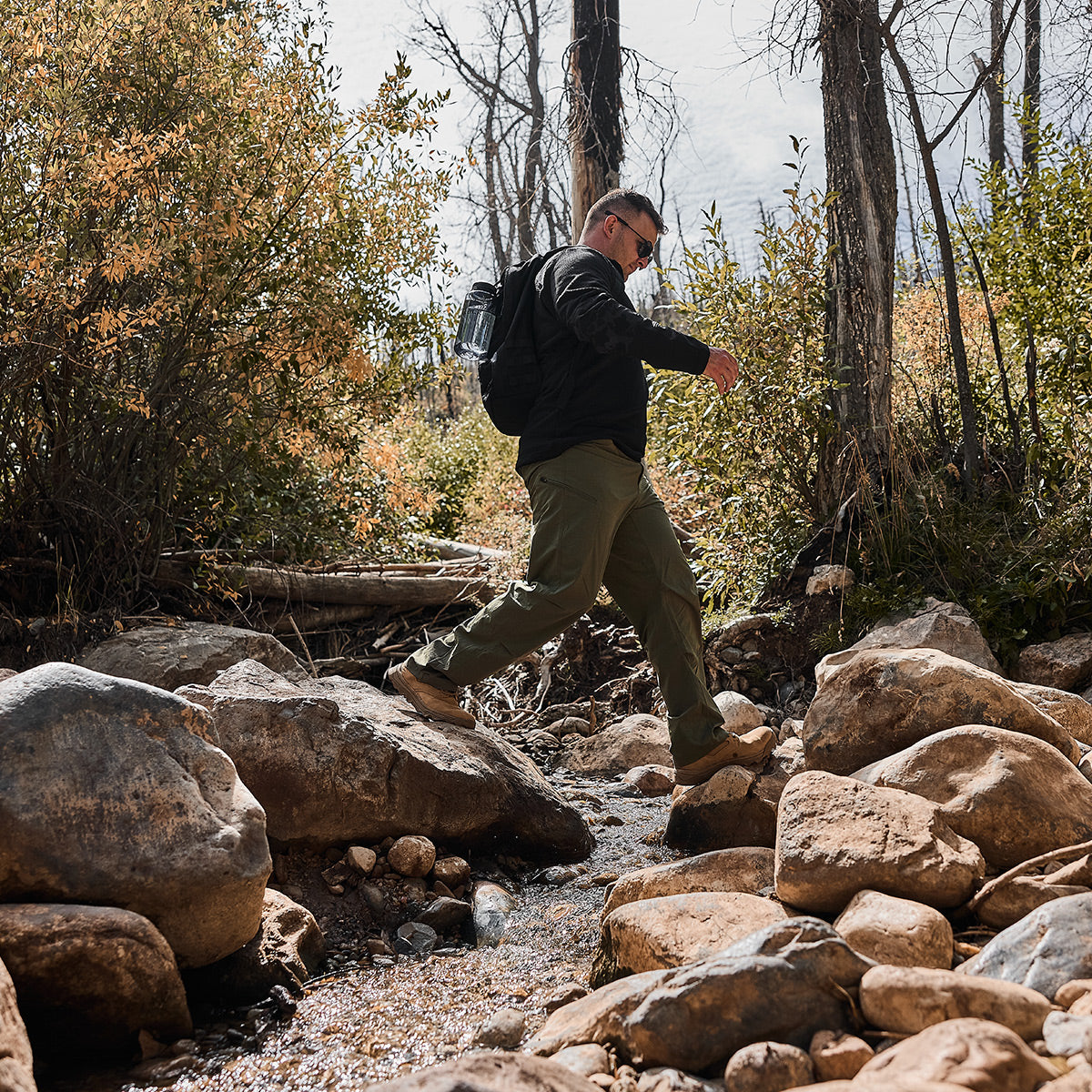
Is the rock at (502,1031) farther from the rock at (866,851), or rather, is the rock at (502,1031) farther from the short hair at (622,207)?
the short hair at (622,207)

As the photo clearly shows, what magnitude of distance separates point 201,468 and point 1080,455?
470cm

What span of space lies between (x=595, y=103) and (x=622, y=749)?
Result: 519 centimetres

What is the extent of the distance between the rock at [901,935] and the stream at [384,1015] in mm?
752

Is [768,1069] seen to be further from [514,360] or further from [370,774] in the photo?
[514,360]

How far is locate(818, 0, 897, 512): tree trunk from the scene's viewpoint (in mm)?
5688

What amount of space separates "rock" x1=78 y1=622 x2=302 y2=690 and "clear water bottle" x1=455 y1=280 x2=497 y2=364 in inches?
67.1

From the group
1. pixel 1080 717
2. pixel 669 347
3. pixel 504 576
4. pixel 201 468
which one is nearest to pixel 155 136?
pixel 201 468

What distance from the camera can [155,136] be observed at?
4.68 meters

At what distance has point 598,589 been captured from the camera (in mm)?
3498

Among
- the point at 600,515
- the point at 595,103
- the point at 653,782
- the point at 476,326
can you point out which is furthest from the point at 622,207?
the point at 595,103

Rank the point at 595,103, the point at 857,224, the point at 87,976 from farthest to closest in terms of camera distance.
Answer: the point at 595,103 < the point at 857,224 < the point at 87,976

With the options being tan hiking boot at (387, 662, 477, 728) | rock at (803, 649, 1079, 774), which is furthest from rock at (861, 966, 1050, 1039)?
tan hiking boot at (387, 662, 477, 728)

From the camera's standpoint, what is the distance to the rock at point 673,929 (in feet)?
7.84

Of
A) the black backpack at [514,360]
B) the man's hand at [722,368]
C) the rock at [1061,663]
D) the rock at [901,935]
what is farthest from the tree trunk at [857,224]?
the rock at [901,935]
